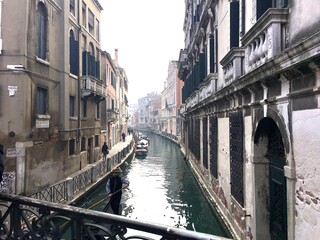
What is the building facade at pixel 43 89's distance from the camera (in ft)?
31.1

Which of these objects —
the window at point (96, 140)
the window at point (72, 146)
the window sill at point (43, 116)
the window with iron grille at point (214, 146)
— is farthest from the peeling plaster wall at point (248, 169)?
the window at point (96, 140)

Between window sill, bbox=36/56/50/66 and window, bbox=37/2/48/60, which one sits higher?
window, bbox=37/2/48/60

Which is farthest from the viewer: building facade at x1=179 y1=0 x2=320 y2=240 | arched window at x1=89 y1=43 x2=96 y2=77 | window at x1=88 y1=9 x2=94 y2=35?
window at x1=88 y1=9 x2=94 y2=35

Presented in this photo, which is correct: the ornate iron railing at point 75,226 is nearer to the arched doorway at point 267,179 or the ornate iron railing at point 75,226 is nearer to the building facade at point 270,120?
the building facade at point 270,120

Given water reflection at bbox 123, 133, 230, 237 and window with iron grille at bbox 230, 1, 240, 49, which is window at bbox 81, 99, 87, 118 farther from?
window with iron grille at bbox 230, 1, 240, 49

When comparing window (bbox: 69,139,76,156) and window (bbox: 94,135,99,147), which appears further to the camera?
window (bbox: 94,135,99,147)

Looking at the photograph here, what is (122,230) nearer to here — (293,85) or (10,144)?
(293,85)

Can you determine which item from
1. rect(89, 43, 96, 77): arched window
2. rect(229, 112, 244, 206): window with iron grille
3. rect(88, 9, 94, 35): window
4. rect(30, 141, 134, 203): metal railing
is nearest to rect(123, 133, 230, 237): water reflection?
rect(229, 112, 244, 206): window with iron grille

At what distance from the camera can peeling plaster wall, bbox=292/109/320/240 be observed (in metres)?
3.68

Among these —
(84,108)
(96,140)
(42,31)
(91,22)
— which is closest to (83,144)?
(84,108)

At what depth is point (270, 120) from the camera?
17.8 ft

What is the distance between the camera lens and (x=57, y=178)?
1227 cm

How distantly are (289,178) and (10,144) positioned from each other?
7.89 meters

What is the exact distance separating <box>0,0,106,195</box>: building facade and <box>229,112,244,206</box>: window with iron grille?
5.96 meters
